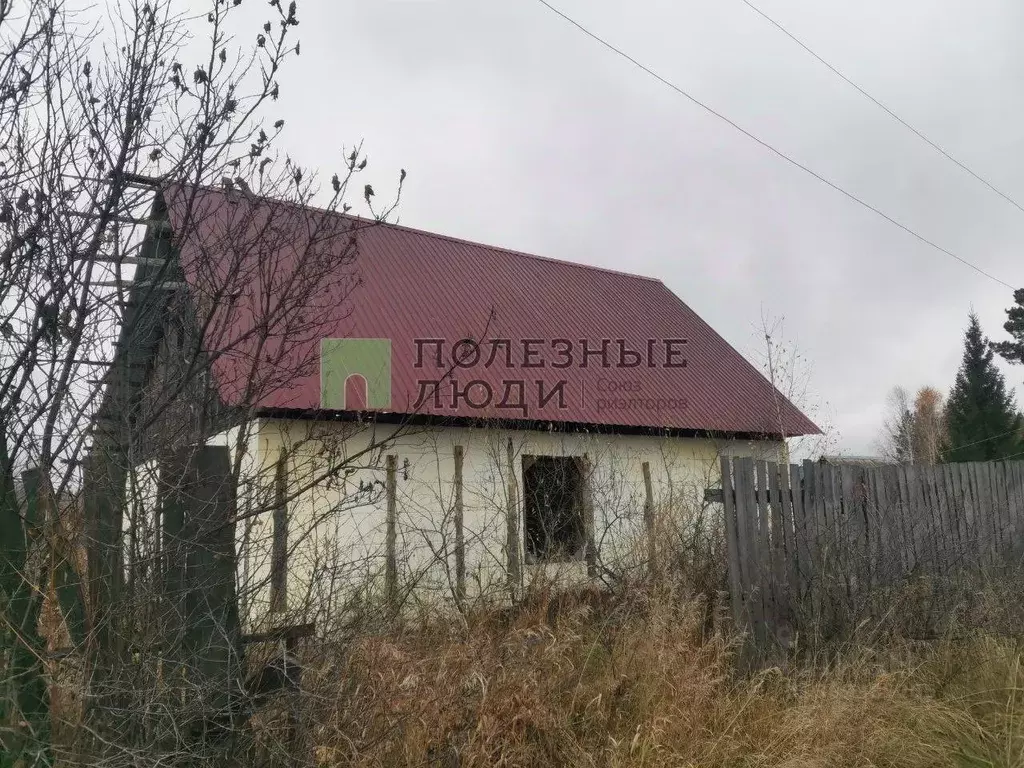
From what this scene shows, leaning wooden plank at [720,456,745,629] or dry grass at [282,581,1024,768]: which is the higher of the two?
leaning wooden plank at [720,456,745,629]

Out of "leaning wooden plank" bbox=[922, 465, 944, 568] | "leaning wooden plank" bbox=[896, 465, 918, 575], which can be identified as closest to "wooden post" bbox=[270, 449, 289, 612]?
"leaning wooden plank" bbox=[896, 465, 918, 575]

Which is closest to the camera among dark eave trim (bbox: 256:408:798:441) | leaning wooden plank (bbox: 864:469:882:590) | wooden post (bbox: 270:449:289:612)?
wooden post (bbox: 270:449:289:612)

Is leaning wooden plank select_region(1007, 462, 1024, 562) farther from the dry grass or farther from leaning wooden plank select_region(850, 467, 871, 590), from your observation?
the dry grass

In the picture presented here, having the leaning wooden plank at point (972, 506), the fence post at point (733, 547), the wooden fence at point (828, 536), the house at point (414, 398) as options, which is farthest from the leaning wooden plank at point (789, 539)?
the leaning wooden plank at point (972, 506)

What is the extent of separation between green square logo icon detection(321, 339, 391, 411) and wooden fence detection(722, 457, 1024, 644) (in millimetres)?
4628

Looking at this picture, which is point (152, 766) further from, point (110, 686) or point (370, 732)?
point (370, 732)

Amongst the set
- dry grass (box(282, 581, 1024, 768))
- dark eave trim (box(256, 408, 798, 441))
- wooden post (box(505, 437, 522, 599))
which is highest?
dark eave trim (box(256, 408, 798, 441))

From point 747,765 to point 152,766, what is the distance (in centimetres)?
267

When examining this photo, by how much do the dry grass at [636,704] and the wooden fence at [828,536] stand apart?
1.78ft

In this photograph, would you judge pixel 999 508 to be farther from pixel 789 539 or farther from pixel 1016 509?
pixel 789 539

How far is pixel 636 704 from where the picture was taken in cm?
421

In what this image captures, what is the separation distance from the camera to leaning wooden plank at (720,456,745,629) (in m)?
5.69

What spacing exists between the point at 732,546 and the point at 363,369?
18.9 feet

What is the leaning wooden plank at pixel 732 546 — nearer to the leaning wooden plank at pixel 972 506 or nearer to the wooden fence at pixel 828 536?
the wooden fence at pixel 828 536
